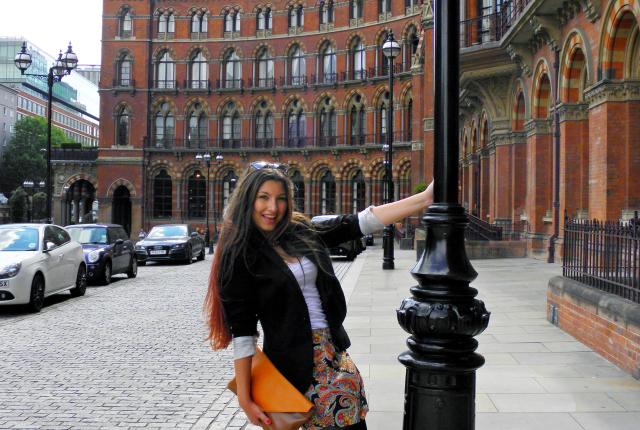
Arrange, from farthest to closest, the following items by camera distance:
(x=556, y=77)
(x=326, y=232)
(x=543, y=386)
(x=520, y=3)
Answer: (x=520, y=3), (x=556, y=77), (x=543, y=386), (x=326, y=232)

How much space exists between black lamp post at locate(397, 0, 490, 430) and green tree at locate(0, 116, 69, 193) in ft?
328

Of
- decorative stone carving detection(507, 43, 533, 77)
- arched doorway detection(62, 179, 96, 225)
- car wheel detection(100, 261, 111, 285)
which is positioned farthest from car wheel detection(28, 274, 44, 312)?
arched doorway detection(62, 179, 96, 225)

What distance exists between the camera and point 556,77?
1848 cm

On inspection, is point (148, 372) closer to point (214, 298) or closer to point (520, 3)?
point (214, 298)

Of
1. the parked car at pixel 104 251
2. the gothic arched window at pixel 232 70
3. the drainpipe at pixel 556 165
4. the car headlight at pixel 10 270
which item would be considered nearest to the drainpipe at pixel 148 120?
the gothic arched window at pixel 232 70

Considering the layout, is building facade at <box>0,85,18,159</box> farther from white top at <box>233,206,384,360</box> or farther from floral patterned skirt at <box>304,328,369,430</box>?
floral patterned skirt at <box>304,328,369,430</box>

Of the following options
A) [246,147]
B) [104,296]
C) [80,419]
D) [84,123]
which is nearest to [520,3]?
[104,296]

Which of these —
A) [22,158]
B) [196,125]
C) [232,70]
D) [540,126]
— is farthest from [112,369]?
[22,158]

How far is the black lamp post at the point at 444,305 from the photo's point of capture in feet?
9.89

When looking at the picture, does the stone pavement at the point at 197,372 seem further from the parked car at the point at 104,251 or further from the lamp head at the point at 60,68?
the lamp head at the point at 60,68

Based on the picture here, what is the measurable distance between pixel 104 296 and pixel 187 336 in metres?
5.56

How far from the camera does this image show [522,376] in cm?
649

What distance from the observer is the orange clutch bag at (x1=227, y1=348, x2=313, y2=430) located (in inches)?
107

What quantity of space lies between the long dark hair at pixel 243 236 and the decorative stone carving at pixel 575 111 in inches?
648
